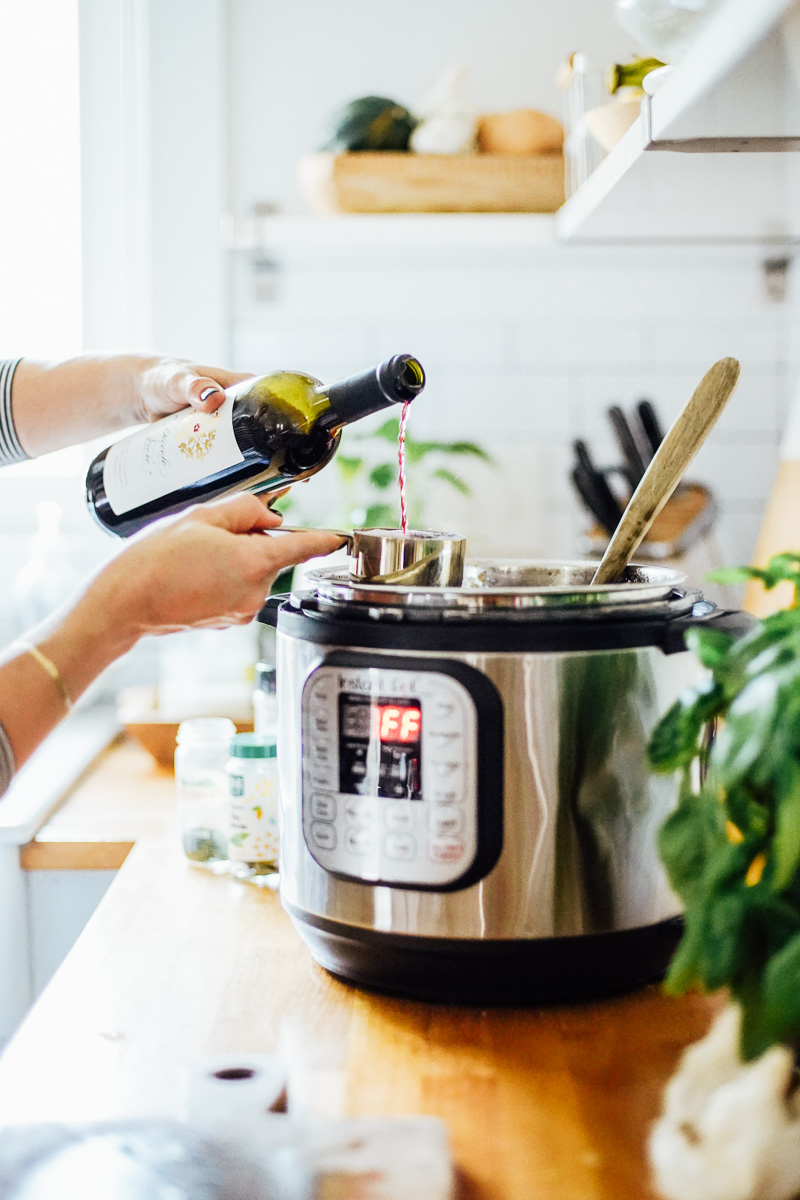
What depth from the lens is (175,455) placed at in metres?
0.85

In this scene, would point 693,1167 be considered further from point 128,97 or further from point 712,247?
point 128,97

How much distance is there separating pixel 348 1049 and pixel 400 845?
0.13 metres

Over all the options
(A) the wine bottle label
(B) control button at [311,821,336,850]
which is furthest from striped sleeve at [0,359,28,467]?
(B) control button at [311,821,336,850]

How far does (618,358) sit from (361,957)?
1.29 meters

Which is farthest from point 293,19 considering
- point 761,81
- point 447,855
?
point 447,855

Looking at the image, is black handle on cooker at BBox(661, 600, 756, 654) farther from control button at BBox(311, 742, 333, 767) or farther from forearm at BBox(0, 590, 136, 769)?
forearm at BBox(0, 590, 136, 769)

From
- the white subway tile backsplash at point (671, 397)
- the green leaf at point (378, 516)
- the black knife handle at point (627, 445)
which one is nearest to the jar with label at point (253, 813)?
the green leaf at point (378, 516)

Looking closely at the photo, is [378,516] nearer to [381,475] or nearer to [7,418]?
[381,475]

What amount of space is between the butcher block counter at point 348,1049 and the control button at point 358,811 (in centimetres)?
13

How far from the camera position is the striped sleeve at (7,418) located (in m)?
1.10

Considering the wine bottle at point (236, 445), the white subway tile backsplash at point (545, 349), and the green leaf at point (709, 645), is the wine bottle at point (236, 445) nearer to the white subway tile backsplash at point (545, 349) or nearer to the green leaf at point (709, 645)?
the green leaf at point (709, 645)

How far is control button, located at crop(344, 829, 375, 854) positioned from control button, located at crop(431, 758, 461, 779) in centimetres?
6

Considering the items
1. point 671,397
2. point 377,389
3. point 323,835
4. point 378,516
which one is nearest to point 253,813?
point 323,835

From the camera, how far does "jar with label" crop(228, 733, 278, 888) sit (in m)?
0.96
